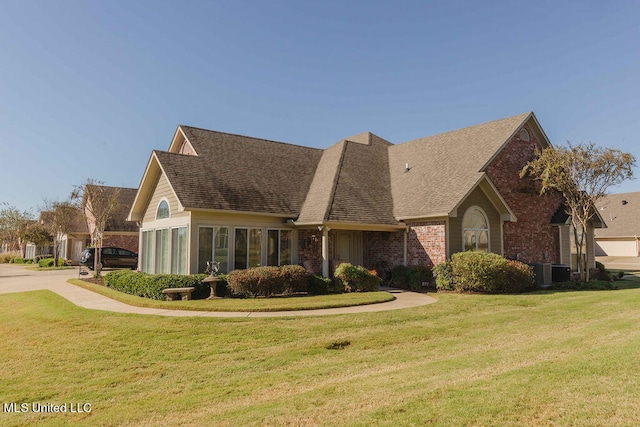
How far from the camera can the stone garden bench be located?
1383 cm

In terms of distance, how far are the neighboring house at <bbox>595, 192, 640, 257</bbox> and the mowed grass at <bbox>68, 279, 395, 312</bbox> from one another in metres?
38.5

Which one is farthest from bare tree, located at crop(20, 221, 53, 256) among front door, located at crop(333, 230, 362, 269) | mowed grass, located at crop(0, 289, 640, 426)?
front door, located at crop(333, 230, 362, 269)

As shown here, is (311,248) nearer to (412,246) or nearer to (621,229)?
(412,246)

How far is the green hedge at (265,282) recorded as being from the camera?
1471 centimetres

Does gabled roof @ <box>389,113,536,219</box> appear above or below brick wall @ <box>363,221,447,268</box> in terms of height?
above

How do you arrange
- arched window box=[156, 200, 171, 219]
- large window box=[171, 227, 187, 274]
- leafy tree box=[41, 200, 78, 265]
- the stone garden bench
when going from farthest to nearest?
leafy tree box=[41, 200, 78, 265] < arched window box=[156, 200, 171, 219] < large window box=[171, 227, 187, 274] < the stone garden bench

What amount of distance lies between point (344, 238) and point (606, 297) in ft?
36.1

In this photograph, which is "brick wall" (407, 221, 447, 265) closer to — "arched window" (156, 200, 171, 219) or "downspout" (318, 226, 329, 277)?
"downspout" (318, 226, 329, 277)

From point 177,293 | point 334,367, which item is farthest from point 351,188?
point 334,367

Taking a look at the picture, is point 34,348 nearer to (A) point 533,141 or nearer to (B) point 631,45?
(B) point 631,45

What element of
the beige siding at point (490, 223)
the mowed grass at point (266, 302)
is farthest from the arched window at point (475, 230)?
the mowed grass at point (266, 302)

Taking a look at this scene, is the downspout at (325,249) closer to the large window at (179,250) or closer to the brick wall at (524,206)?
the large window at (179,250)

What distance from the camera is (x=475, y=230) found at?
18.7 m

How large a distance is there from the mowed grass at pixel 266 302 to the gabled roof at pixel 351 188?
12.9ft
